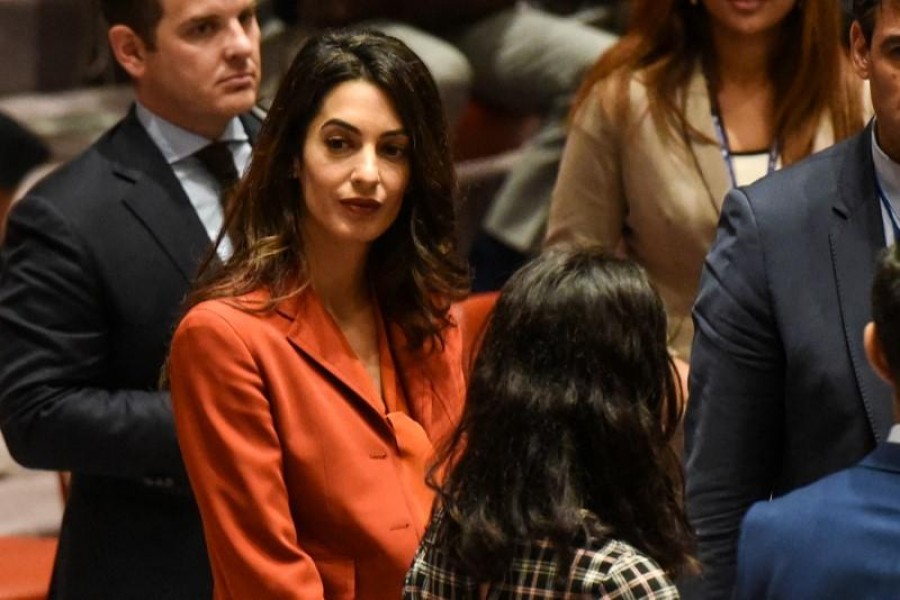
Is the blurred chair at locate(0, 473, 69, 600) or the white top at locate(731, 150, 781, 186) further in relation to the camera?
the blurred chair at locate(0, 473, 69, 600)

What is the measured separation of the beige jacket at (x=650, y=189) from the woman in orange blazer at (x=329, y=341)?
29.0 inches

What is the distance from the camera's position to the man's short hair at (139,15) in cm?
332

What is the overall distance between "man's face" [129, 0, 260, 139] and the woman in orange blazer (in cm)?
57

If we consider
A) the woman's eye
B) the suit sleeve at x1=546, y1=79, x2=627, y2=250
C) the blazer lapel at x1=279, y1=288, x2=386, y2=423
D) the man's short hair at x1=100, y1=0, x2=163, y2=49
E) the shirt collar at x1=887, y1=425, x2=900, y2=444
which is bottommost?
the suit sleeve at x1=546, y1=79, x2=627, y2=250

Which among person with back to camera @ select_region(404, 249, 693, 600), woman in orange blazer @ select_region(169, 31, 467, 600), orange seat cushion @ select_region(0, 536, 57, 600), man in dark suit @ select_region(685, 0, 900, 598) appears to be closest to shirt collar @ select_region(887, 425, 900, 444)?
person with back to camera @ select_region(404, 249, 693, 600)

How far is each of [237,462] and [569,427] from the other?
495 mm

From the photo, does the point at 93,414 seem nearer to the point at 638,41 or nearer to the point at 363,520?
the point at 363,520

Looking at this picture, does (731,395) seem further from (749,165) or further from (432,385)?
(749,165)

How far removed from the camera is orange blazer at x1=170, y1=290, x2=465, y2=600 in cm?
251

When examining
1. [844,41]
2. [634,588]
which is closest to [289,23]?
[844,41]

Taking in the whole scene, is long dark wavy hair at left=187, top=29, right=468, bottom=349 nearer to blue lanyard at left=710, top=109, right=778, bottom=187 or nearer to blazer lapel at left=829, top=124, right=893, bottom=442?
blazer lapel at left=829, top=124, right=893, bottom=442

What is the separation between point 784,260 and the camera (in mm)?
2625

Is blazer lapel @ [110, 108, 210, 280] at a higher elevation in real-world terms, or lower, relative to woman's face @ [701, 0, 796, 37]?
lower

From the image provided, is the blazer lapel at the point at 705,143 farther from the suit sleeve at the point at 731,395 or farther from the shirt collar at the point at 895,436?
the shirt collar at the point at 895,436
